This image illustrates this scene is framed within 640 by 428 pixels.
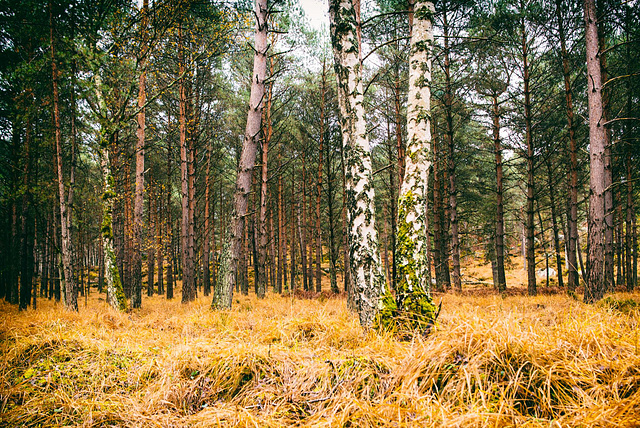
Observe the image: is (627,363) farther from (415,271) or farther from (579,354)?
(415,271)

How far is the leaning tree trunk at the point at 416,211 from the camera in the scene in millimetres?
3080

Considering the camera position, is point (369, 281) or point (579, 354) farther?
point (369, 281)

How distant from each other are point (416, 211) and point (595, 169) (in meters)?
5.41

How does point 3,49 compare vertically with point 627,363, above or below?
above

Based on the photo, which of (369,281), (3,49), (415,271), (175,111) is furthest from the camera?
(175,111)

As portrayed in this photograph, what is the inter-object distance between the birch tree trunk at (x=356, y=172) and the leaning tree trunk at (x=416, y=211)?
28cm

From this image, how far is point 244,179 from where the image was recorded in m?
6.20

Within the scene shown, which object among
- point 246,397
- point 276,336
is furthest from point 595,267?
point 246,397

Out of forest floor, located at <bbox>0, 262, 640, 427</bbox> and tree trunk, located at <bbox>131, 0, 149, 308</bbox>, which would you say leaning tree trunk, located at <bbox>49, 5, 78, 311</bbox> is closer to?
tree trunk, located at <bbox>131, 0, 149, 308</bbox>

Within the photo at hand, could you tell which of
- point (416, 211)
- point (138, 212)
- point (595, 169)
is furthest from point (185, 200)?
point (595, 169)

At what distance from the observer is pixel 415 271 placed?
318cm

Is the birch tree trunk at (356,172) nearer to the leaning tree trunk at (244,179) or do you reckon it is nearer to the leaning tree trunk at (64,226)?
the leaning tree trunk at (244,179)

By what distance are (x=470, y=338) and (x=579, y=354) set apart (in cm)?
75

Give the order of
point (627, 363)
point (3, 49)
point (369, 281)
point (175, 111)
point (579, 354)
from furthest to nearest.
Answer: point (175, 111), point (3, 49), point (369, 281), point (579, 354), point (627, 363)
